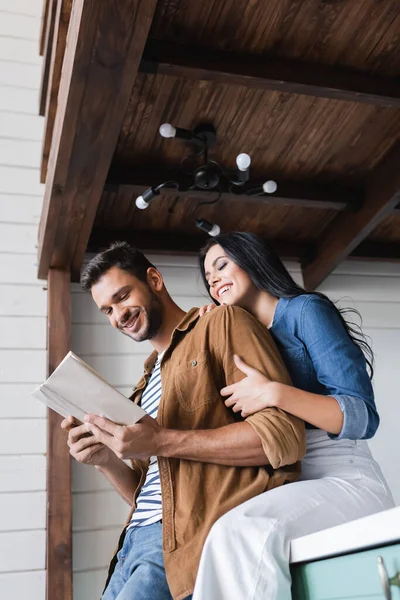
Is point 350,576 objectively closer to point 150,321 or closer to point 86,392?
point 86,392

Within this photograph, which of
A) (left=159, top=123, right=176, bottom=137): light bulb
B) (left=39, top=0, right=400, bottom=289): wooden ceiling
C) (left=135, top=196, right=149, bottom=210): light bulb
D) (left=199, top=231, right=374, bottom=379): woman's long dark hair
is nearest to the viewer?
(left=199, top=231, right=374, bottom=379): woman's long dark hair

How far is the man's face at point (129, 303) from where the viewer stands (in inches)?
82.8

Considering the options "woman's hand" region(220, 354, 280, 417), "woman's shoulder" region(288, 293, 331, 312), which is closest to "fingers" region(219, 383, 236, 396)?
"woman's hand" region(220, 354, 280, 417)

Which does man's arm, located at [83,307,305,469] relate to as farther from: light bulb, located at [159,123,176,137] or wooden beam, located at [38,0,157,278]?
light bulb, located at [159,123,176,137]

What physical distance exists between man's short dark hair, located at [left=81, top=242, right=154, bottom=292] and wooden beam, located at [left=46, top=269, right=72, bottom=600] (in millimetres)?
1441

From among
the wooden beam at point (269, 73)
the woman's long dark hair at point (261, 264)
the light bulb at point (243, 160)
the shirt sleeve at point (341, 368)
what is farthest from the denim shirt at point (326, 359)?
the light bulb at point (243, 160)

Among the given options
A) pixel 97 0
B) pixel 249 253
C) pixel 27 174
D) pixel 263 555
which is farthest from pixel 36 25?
pixel 263 555

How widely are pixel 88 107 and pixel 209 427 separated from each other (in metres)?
1.50

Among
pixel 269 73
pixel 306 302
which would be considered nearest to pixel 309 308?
pixel 306 302

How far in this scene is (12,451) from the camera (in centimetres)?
346

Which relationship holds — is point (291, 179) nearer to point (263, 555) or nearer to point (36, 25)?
point (36, 25)

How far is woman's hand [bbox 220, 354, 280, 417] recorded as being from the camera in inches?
62.7

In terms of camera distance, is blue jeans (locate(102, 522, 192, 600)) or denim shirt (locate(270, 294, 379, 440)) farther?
denim shirt (locate(270, 294, 379, 440))

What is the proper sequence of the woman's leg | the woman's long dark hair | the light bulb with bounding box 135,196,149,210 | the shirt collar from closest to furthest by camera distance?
1. the woman's leg
2. the shirt collar
3. the woman's long dark hair
4. the light bulb with bounding box 135,196,149,210
